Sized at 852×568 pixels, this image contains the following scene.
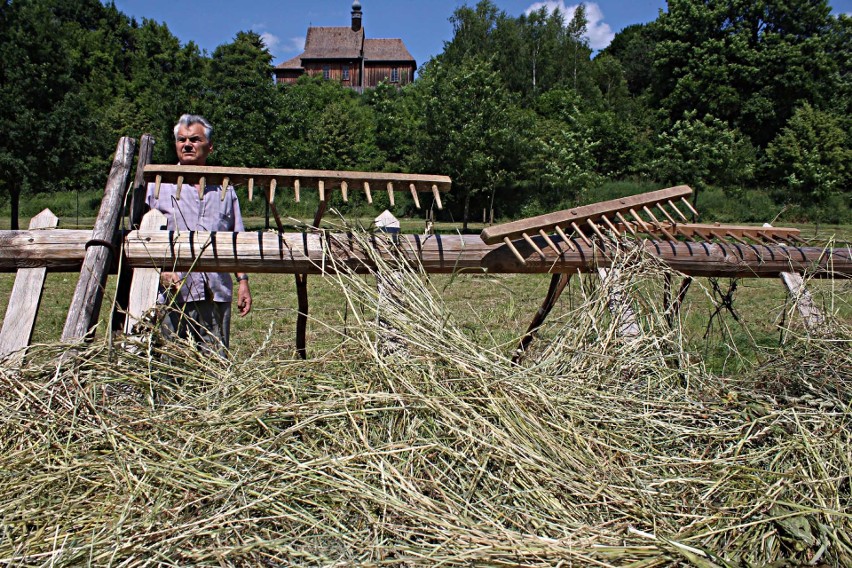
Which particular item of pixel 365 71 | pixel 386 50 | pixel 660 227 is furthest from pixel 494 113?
pixel 386 50

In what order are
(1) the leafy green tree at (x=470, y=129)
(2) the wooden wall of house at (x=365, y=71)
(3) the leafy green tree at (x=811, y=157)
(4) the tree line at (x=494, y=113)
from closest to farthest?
1. (4) the tree line at (x=494, y=113)
2. (1) the leafy green tree at (x=470, y=129)
3. (3) the leafy green tree at (x=811, y=157)
4. (2) the wooden wall of house at (x=365, y=71)

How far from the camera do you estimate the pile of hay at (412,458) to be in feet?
6.88

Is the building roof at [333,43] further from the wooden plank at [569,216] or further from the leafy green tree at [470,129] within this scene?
the wooden plank at [569,216]

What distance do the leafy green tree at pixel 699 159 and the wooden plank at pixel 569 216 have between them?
26.1 metres

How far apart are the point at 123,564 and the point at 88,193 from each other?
35.4 meters

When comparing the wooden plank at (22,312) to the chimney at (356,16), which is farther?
the chimney at (356,16)

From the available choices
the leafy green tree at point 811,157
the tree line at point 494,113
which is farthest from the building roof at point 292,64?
the leafy green tree at point 811,157

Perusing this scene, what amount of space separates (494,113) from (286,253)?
26.9 m

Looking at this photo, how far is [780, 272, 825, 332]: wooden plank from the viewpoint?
12.1ft

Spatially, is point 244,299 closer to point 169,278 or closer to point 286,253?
point 169,278

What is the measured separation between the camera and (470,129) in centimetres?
2848

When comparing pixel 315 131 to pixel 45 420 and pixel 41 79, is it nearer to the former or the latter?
pixel 41 79

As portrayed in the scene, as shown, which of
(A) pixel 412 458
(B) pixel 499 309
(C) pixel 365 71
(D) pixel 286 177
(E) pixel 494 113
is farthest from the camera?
(C) pixel 365 71

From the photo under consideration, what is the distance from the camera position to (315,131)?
108 ft
